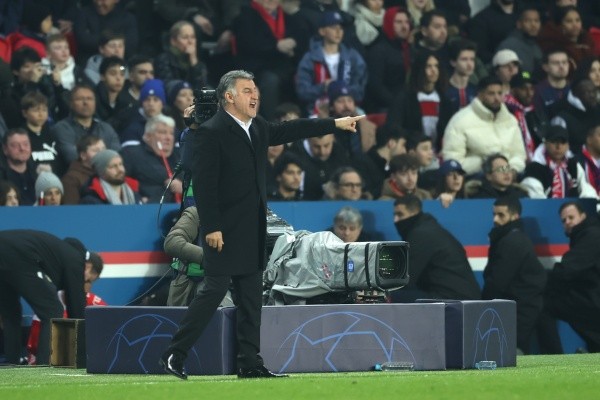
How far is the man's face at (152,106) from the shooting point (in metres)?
15.6

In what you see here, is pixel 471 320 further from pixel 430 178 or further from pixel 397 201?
pixel 430 178

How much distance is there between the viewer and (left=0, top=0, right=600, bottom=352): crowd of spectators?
593 inches

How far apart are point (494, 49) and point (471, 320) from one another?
28.2 feet

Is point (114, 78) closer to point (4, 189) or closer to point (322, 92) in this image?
point (322, 92)

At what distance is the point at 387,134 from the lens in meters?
16.2

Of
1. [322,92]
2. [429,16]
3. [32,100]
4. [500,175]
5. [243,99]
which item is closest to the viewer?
[243,99]

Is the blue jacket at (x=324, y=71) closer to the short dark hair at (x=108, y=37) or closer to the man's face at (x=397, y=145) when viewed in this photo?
the man's face at (x=397, y=145)

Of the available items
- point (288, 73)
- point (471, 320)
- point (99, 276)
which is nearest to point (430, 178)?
point (288, 73)

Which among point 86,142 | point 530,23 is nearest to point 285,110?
point 86,142

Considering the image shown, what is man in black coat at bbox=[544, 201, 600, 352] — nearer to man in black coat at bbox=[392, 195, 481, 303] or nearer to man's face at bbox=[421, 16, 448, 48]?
man in black coat at bbox=[392, 195, 481, 303]

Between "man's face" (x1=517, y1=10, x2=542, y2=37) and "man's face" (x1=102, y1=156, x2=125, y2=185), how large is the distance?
6632 mm

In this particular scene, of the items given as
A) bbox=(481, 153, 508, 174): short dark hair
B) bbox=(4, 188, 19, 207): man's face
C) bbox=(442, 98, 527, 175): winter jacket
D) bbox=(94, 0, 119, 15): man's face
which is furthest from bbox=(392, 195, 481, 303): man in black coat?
bbox=(94, 0, 119, 15): man's face

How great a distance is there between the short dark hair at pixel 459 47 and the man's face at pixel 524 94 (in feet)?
2.25

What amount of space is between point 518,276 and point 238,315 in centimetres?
507
